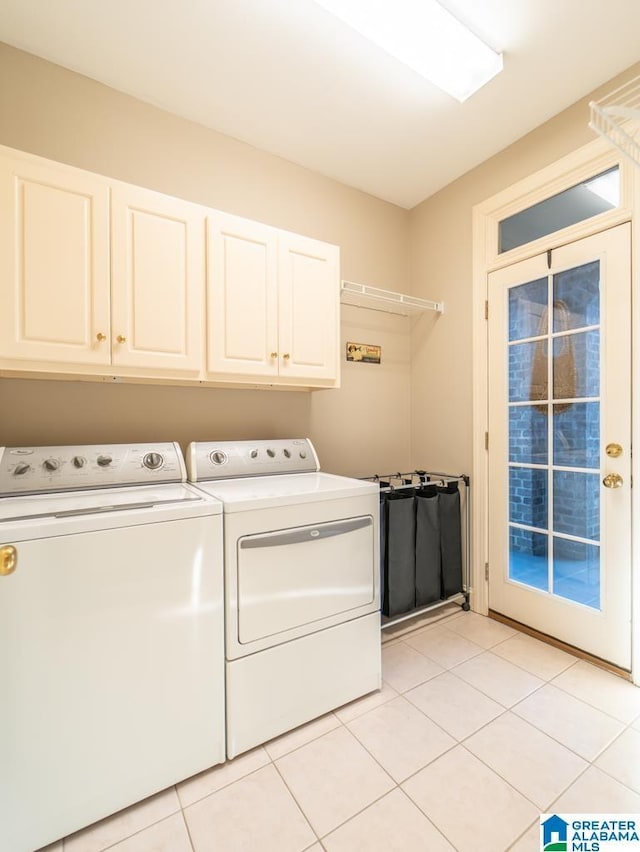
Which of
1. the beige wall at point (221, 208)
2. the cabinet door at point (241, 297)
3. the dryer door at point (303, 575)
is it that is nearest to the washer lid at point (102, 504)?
the dryer door at point (303, 575)

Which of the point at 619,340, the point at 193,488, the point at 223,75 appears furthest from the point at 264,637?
the point at 223,75

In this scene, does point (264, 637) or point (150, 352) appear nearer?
point (264, 637)

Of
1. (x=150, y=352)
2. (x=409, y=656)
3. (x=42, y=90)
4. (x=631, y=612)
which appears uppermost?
(x=42, y=90)

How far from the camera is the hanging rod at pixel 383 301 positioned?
243 cm

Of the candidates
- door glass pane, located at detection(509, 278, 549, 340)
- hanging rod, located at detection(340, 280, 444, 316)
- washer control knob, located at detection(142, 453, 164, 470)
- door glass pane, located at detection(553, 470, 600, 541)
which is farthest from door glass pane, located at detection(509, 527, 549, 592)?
washer control knob, located at detection(142, 453, 164, 470)

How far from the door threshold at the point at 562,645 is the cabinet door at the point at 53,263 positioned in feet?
8.43

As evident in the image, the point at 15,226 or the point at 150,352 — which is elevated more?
the point at 15,226

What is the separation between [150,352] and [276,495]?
2.66 feet

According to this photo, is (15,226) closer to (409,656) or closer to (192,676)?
(192,676)

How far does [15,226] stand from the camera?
1400 millimetres

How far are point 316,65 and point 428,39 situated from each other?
1.63ft

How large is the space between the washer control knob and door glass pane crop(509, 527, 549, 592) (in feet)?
6.61

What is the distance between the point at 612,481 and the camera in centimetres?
188

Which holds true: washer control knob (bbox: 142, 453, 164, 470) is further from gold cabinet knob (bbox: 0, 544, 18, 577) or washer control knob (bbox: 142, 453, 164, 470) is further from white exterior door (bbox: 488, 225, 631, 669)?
white exterior door (bbox: 488, 225, 631, 669)
